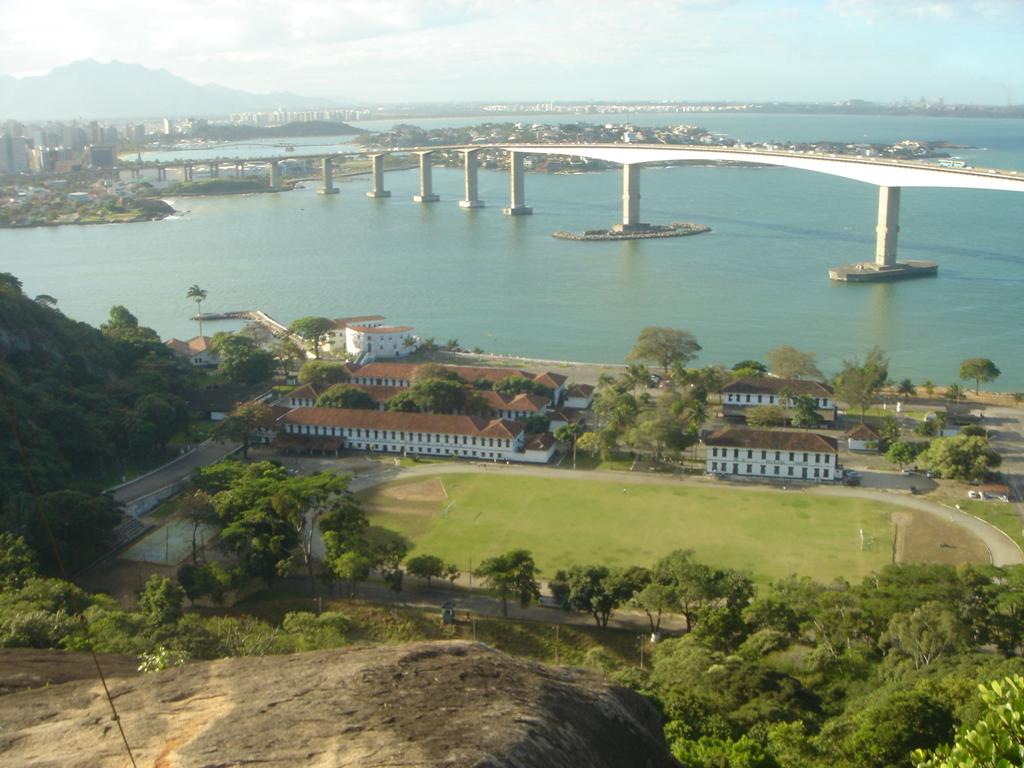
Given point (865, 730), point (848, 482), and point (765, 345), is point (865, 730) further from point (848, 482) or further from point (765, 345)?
point (765, 345)

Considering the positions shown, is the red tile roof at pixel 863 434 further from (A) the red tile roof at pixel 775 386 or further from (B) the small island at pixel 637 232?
(B) the small island at pixel 637 232

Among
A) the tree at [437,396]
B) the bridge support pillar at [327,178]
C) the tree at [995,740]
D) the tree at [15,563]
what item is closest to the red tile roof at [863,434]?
the tree at [437,396]

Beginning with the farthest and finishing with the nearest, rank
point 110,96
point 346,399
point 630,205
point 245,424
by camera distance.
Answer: point 110,96 → point 630,205 → point 346,399 → point 245,424

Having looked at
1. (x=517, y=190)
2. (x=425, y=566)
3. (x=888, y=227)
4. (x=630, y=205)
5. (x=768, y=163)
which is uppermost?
(x=768, y=163)

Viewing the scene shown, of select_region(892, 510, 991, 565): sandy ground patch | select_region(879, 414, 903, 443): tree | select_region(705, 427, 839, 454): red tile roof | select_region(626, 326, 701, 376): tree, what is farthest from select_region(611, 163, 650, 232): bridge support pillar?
select_region(892, 510, 991, 565): sandy ground patch

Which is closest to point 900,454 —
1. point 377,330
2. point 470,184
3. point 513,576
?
point 513,576

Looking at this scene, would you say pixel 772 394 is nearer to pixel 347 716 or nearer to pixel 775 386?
pixel 775 386

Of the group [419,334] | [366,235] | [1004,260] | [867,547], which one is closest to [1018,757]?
[867,547]
